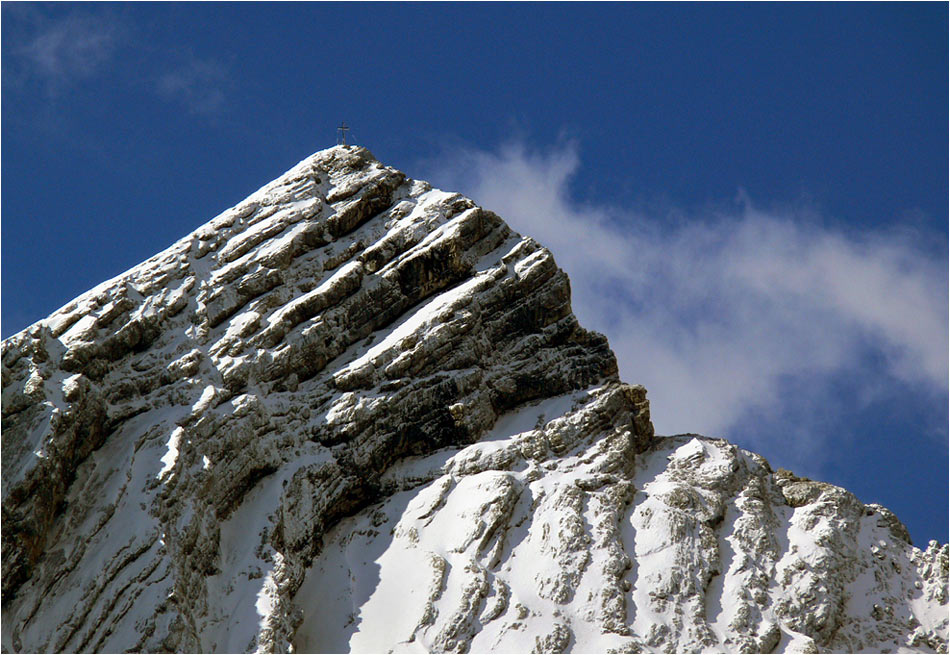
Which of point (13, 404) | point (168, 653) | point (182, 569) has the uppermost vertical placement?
point (13, 404)

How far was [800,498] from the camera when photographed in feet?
281

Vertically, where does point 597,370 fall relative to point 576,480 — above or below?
above

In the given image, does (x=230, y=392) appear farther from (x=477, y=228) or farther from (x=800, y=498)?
(x=800, y=498)

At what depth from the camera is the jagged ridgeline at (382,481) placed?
73.3 m

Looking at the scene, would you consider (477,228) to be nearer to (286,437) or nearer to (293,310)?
(293,310)

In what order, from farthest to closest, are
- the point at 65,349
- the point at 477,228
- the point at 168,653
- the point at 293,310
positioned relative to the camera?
the point at 477,228 < the point at 293,310 < the point at 65,349 < the point at 168,653

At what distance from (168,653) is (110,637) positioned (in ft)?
9.77

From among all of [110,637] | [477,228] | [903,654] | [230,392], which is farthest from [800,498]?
[110,637]

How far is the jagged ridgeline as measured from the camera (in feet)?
241

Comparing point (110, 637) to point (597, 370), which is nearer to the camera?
point (110, 637)

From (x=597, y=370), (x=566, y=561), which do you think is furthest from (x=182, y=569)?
(x=597, y=370)

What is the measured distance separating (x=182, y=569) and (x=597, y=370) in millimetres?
29773

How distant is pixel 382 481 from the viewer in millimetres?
84312

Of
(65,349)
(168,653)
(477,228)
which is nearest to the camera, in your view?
(168,653)
